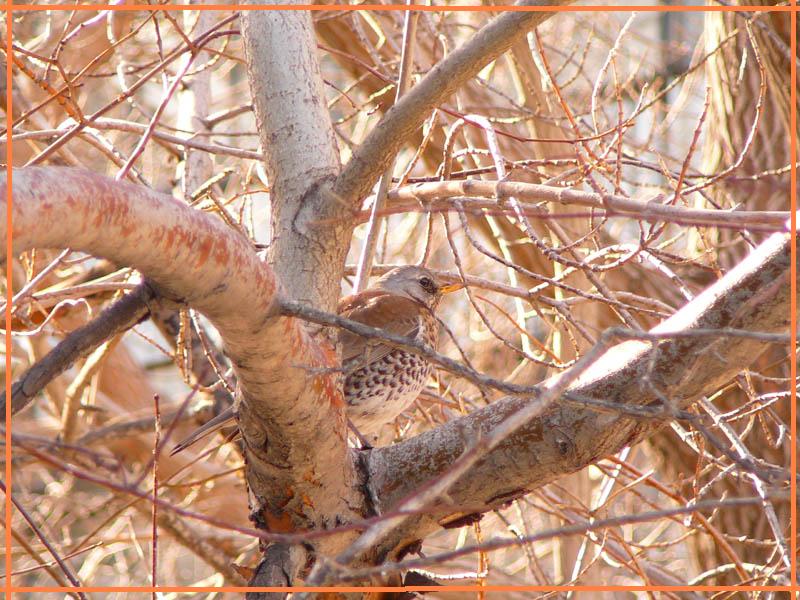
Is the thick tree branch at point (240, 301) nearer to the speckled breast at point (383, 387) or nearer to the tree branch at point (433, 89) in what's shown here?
the tree branch at point (433, 89)

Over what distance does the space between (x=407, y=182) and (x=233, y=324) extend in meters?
1.63

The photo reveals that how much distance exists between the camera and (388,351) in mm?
3607

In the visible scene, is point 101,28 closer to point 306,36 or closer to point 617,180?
point 306,36

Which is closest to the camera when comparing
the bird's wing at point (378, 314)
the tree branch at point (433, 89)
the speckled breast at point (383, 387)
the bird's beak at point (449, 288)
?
the tree branch at point (433, 89)

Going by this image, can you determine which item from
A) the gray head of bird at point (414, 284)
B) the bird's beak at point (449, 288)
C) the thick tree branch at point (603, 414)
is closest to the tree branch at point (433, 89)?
the thick tree branch at point (603, 414)

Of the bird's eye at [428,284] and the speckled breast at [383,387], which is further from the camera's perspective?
the bird's eye at [428,284]

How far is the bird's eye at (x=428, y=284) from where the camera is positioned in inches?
163

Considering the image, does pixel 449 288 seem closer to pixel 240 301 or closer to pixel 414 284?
pixel 414 284

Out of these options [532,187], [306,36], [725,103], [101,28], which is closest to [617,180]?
[532,187]

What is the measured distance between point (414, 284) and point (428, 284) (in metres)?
0.06

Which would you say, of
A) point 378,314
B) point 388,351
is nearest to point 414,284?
point 378,314

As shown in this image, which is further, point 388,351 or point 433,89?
point 388,351

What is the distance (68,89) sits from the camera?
293cm

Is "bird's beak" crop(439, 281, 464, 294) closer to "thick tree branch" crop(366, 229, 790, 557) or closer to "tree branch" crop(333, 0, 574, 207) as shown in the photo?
"thick tree branch" crop(366, 229, 790, 557)
